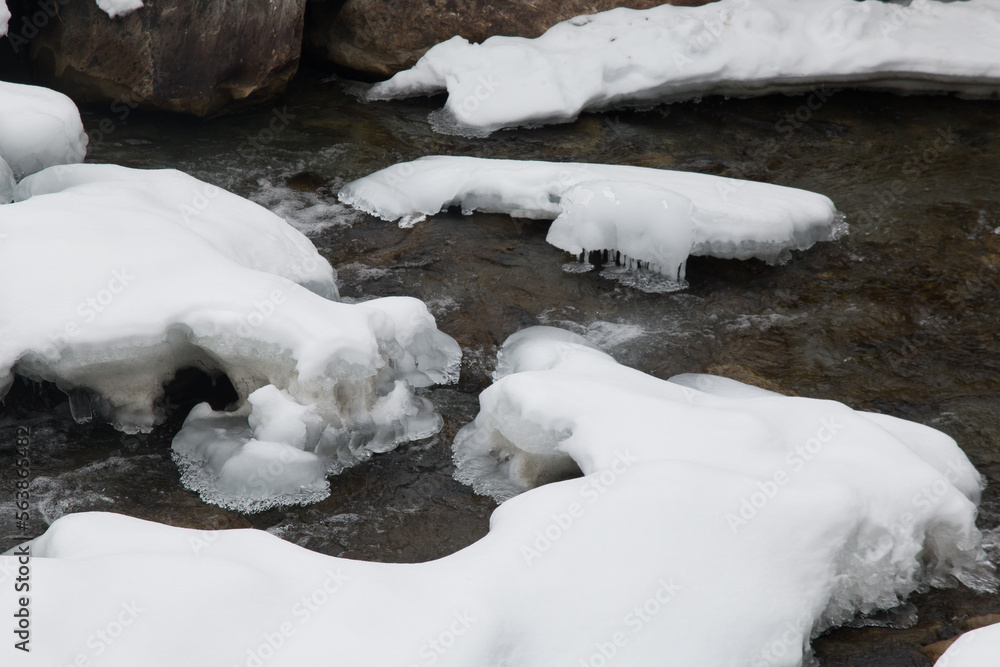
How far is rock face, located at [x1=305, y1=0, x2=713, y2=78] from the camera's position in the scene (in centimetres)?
755

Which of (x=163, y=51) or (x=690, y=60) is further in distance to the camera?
(x=690, y=60)

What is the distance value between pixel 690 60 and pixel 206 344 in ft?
16.4

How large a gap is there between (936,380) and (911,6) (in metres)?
4.73

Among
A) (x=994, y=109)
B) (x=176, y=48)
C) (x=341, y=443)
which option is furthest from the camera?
(x=994, y=109)

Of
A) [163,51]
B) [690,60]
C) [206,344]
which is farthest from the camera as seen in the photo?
[690,60]

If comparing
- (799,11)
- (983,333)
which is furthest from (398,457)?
(799,11)

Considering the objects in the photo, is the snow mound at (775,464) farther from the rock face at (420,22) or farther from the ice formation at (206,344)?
the rock face at (420,22)

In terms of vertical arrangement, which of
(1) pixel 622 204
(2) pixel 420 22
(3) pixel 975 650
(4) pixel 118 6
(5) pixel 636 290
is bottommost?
(5) pixel 636 290

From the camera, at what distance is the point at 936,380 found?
176 inches

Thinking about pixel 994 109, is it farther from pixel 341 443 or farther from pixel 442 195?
pixel 341 443

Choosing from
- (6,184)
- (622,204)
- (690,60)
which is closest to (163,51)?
(6,184)

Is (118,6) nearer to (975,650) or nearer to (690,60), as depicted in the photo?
(690,60)

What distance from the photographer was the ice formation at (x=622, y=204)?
5234 millimetres

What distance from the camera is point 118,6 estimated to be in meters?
6.27
